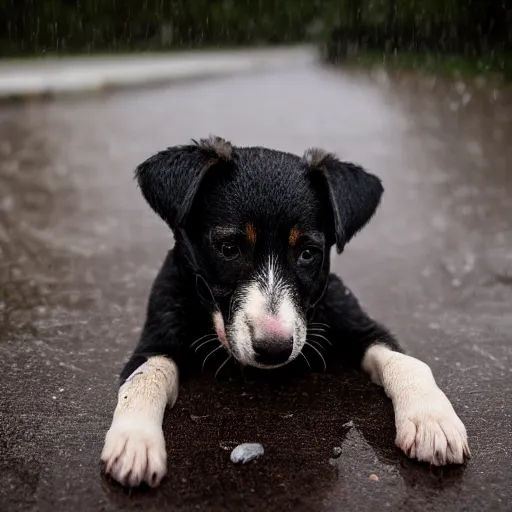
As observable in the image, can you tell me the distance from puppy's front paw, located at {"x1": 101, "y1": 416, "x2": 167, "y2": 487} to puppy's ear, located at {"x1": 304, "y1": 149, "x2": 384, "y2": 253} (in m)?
1.31

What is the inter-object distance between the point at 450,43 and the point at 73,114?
12248 millimetres

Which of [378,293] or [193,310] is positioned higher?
[193,310]

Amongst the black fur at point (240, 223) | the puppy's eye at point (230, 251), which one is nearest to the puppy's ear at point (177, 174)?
the black fur at point (240, 223)

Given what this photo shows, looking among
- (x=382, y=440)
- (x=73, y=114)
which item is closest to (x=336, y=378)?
(x=382, y=440)

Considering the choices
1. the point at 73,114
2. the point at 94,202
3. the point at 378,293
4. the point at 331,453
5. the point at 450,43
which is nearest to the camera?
the point at 331,453

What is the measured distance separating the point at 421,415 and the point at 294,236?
99 centimetres

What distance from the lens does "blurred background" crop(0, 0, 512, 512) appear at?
3.01 meters

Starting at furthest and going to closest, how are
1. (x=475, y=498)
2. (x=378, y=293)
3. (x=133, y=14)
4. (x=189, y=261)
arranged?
(x=133, y=14), (x=378, y=293), (x=189, y=261), (x=475, y=498)

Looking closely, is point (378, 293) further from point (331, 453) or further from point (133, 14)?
point (133, 14)

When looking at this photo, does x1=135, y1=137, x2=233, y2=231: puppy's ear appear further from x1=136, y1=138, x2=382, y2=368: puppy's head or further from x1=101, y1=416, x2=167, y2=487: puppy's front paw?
x1=101, y1=416, x2=167, y2=487: puppy's front paw

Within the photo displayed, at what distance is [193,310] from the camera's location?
3902 mm

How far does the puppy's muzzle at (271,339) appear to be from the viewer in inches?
127

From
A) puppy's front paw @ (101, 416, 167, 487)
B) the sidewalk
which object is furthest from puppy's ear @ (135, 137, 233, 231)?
the sidewalk

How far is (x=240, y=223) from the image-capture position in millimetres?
3602
